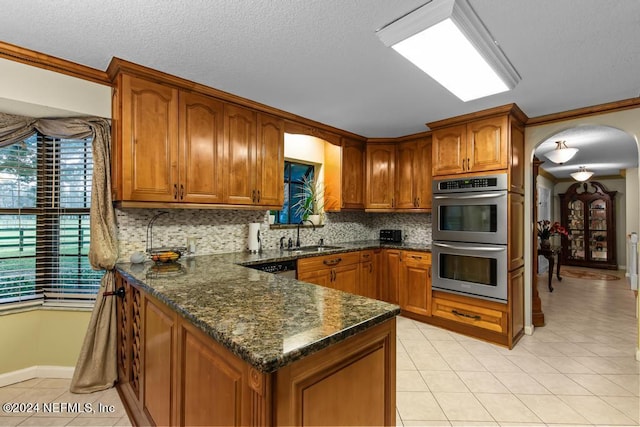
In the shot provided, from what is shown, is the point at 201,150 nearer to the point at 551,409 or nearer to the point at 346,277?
the point at 346,277

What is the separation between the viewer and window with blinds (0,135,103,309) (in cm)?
236

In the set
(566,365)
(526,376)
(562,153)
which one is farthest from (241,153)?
(562,153)

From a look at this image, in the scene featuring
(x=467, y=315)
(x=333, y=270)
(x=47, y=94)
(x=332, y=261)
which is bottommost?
(x=467, y=315)

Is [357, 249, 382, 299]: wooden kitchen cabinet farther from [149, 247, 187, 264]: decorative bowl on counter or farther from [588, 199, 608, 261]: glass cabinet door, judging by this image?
[588, 199, 608, 261]: glass cabinet door

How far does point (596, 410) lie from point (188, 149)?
3.54 meters

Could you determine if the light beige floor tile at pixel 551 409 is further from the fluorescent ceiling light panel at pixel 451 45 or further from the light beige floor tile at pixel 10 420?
the light beige floor tile at pixel 10 420

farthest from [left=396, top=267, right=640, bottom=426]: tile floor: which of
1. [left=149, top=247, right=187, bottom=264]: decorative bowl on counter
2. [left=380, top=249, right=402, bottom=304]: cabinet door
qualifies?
[left=149, top=247, right=187, bottom=264]: decorative bowl on counter

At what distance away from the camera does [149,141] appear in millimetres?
2305

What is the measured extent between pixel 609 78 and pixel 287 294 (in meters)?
2.94

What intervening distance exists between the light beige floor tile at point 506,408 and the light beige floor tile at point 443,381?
0.15m

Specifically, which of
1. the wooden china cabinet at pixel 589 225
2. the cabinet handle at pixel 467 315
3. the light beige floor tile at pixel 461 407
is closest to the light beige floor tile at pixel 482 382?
the light beige floor tile at pixel 461 407

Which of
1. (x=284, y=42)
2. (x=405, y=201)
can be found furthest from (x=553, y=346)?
(x=284, y=42)

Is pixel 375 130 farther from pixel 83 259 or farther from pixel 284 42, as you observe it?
pixel 83 259

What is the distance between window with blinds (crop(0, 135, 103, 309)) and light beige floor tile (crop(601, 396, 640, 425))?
157 inches
